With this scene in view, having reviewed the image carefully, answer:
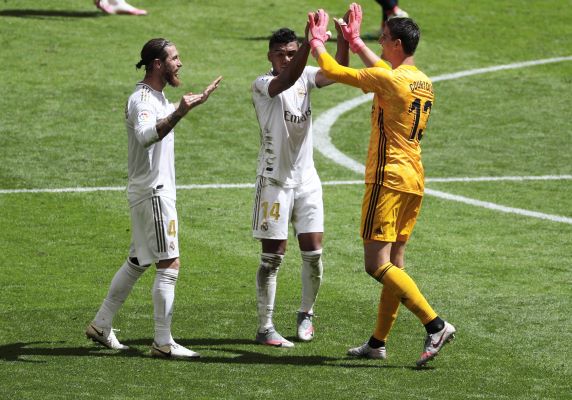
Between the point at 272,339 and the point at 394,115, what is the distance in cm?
205

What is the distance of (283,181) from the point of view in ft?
35.9

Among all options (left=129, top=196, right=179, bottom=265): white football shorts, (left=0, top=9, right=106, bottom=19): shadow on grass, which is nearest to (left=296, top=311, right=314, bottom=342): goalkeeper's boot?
(left=129, top=196, right=179, bottom=265): white football shorts

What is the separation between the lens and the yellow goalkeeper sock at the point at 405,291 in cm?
987

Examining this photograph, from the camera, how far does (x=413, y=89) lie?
990 cm

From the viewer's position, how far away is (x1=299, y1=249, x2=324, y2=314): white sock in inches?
436

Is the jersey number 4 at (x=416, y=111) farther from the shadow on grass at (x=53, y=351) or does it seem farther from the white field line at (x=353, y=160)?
the white field line at (x=353, y=160)

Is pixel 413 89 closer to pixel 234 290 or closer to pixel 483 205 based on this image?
pixel 234 290

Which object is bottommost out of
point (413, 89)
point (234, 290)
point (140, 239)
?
point (234, 290)

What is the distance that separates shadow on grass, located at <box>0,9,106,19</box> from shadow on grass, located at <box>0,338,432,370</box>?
16357 millimetres

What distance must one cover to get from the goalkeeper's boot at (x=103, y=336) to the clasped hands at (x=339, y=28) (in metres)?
2.58

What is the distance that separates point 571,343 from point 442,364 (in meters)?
1.25

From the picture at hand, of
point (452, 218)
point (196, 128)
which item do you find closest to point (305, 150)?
point (452, 218)

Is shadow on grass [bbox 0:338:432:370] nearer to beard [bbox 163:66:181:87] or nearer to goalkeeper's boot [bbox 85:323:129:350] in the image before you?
goalkeeper's boot [bbox 85:323:129:350]

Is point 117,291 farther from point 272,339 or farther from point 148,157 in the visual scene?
point 272,339
